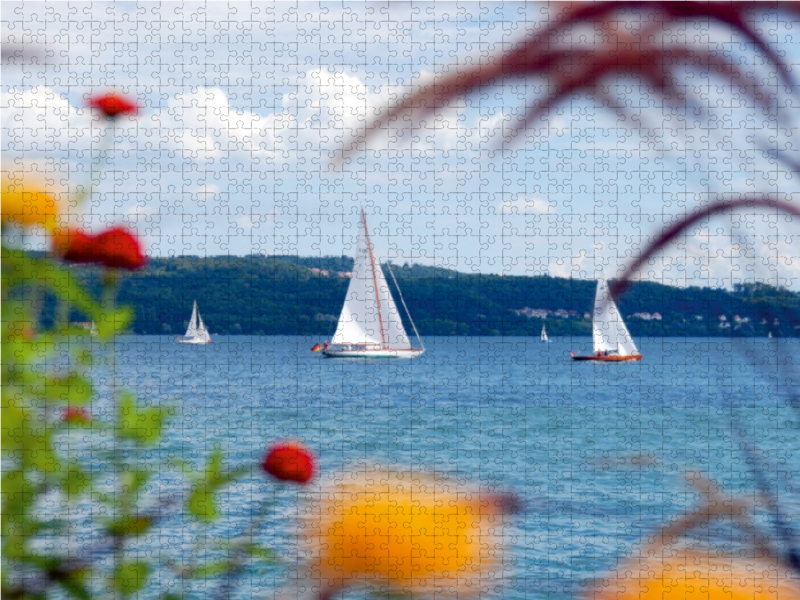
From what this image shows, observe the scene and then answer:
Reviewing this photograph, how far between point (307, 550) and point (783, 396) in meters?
0.22

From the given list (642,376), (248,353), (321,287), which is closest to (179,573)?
(321,287)

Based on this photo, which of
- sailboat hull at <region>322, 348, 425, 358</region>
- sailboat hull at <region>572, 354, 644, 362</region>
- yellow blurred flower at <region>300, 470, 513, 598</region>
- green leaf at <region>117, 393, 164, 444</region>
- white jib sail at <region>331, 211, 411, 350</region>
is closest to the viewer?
yellow blurred flower at <region>300, 470, 513, 598</region>

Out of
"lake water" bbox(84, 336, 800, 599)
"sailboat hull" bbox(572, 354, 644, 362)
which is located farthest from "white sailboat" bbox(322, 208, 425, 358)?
"sailboat hull" bbox(572, 354, 644, 362)

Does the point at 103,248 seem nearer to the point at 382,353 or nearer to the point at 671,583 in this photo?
the point at 671,583

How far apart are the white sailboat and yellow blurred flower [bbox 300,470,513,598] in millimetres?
20667

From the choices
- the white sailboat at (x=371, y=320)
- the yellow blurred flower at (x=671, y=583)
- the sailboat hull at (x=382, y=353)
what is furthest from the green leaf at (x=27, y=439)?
the sailboat hull at (x=382, y=353)

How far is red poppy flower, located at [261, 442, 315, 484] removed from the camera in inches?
25.8

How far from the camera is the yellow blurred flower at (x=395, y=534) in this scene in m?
0.39

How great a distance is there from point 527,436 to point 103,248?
16.1 metres

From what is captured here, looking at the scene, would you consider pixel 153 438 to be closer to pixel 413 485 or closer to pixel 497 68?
pixel 413 485

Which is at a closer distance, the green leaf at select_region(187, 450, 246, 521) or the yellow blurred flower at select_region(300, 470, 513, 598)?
the yellow blurred flower at select_region(300, 470, 513, 598)

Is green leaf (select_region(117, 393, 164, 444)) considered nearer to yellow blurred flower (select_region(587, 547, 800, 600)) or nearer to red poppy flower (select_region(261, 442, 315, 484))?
red poppy flower (select_region(261, 442, 315, 484))

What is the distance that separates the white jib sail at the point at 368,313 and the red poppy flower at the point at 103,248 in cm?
1997

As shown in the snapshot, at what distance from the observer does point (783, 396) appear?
1.35 feet
